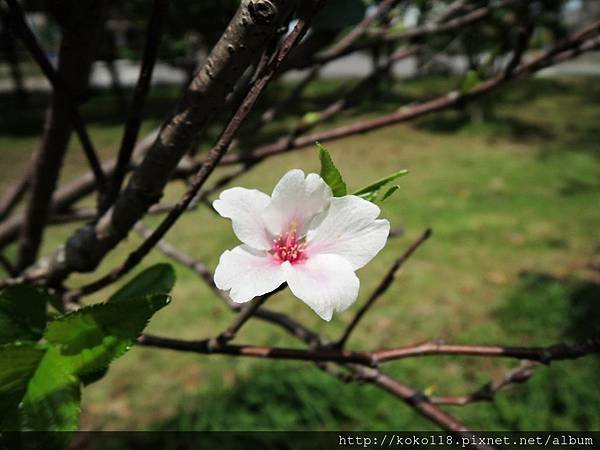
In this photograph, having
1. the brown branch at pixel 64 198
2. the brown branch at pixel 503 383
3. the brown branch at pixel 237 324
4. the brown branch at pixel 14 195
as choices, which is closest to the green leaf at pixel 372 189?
the brown branch at pixel 237 324

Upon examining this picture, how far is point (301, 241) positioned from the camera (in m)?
0.78

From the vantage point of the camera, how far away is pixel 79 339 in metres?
0.80

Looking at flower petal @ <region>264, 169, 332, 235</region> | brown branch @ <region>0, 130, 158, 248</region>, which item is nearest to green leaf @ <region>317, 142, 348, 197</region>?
flower petal @ <region>264, 169, 332, 235</region>

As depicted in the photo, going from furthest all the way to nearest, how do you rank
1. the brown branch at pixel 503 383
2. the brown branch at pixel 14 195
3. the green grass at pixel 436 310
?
the green grass at pixel 436 310, the brown branch at pixel 14 195, the brown branch at pixel 503 383

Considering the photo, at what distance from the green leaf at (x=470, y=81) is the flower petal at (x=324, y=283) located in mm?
857

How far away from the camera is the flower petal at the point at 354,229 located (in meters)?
0.69

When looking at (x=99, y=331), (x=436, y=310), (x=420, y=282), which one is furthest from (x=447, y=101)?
Answer: (x=420, y=282)

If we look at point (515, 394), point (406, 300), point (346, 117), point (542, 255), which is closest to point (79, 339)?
point (515, 394)

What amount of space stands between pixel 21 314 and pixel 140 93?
443mm

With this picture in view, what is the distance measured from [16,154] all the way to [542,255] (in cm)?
1077

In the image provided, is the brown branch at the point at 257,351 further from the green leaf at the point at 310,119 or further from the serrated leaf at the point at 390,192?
the green leaf at the point at 310,119

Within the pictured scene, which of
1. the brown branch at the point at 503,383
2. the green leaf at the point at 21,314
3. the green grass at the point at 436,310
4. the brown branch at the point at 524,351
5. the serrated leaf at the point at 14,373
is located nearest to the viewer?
the serrated leaf at the point at 14,373

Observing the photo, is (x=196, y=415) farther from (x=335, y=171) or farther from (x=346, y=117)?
(x=346, y=117)

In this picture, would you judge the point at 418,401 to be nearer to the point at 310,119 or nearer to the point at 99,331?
the point at 99,331
